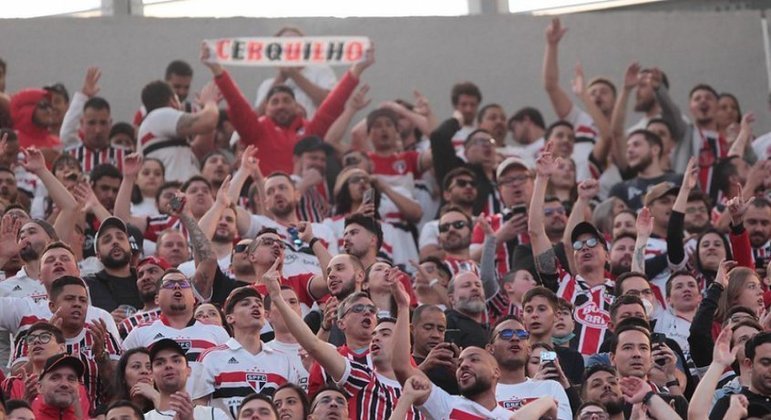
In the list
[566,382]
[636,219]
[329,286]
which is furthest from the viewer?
[636,219]

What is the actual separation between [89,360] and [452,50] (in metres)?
8.79

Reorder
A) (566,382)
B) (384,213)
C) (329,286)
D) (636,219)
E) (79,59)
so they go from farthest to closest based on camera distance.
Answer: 1. (79,59)
2. (384,213)
3. (636,219)
4. (329,286)
5. (566,382)

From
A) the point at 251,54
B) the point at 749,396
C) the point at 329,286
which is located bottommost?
the point at 749,396

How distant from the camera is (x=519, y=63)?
20.6 m

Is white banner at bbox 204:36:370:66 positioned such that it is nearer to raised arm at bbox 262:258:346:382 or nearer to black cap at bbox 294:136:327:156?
black cap at bbox 294:136:327:156

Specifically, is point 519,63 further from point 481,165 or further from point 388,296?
point 388,296

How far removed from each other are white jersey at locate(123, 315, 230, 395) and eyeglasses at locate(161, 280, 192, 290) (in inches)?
8.1

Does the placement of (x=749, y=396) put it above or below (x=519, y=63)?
below

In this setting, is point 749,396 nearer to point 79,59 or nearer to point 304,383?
point 304,383

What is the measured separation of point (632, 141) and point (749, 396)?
5.04m

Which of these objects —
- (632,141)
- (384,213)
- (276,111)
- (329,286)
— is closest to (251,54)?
(276,111)

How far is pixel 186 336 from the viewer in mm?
12570

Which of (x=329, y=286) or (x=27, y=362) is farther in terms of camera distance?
(x=329, y=286)

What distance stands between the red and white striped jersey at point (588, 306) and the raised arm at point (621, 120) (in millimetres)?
3861
